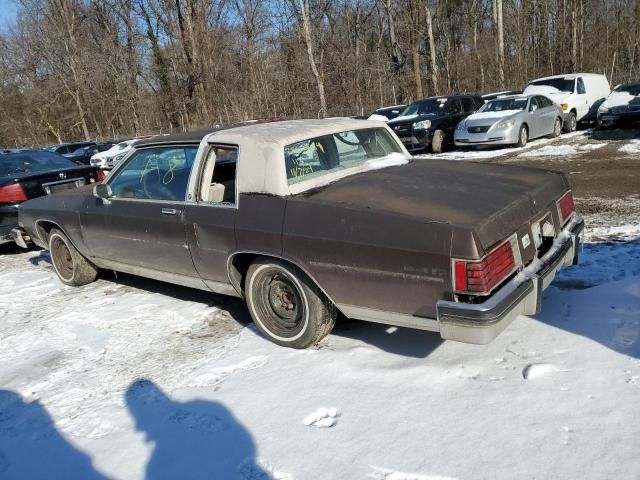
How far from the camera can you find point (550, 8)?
37156 mm

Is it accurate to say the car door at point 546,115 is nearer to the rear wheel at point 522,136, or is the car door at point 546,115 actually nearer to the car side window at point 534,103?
the car side window at point 534,103

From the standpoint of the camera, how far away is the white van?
16.8m

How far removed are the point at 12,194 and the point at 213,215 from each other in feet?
16.1

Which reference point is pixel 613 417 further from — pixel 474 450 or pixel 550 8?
pixel 550 8

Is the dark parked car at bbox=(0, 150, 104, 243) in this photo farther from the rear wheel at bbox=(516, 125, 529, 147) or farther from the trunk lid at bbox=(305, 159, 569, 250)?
the rear wheel at bbox=(516, 125, 529, 147)

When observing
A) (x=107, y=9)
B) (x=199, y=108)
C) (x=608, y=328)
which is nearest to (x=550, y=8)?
(x=199, y=108)

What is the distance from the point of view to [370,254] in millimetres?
3131

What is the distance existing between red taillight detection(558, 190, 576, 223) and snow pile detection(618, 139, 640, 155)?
896 cm

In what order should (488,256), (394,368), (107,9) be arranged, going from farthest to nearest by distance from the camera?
(107,9) → (394,368) → (488,256)

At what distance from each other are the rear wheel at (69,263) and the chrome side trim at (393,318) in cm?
351

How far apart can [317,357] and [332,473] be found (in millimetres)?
1163

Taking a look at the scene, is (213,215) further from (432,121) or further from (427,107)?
(427,107)

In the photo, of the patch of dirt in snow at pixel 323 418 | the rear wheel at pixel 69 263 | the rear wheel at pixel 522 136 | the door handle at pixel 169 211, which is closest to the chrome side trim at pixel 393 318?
the patch of dirt in snow at pixel 323 418

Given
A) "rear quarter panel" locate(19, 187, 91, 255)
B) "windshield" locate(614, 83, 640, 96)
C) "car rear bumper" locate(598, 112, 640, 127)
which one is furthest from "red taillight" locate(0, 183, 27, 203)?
"windshield" locate(614, 83, 640, 96)
